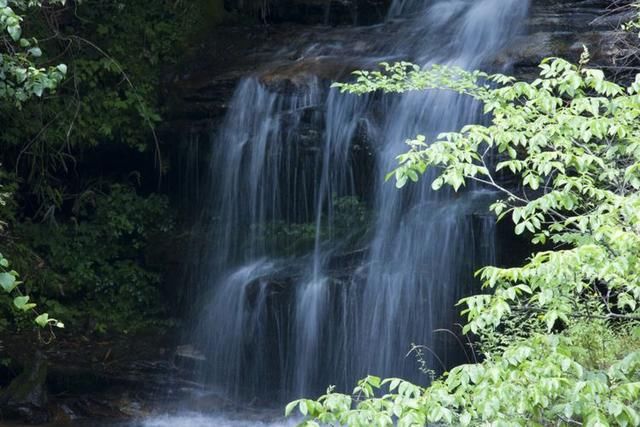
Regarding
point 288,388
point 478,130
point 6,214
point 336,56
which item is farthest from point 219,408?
point 478,130

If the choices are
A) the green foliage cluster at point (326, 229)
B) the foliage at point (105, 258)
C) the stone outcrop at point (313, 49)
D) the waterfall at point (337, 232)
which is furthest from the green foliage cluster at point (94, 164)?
the green foliage cluster at point (326, 229)

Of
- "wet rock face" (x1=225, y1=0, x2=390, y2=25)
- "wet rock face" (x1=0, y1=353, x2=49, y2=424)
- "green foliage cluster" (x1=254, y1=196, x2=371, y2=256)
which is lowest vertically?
"wet rock face" (x1=0, y1=353, x2=49, y2=424)

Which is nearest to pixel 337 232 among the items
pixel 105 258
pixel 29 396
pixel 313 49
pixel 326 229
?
pixel 326 229

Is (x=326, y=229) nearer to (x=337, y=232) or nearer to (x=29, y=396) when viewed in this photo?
(x=337, y=232)

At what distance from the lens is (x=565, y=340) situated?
3.99 meters

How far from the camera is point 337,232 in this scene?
977 cm

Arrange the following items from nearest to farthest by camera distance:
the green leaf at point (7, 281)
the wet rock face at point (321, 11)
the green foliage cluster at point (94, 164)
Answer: the green leaf at point (7, 281) → the green foliage cluster at point (94, 164) → the wet rock face at point (321, 11)

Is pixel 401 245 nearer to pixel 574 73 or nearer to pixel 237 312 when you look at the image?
pixel 237 312

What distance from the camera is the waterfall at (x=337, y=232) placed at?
336 inches

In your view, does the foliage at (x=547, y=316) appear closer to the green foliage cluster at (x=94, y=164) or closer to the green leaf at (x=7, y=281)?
the green leaf at (x=7, y=281)

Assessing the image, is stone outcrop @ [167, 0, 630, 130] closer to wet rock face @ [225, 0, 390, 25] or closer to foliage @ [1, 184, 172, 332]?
wet rock face @ [225, 0, 390, 25]

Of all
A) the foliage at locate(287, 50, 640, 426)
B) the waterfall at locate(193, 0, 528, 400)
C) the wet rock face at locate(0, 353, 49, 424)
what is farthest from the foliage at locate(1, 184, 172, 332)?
the foliage at locate(287, 50, 640, 426)

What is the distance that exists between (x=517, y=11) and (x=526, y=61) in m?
1.60

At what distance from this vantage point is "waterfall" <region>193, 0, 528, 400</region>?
8523mm
